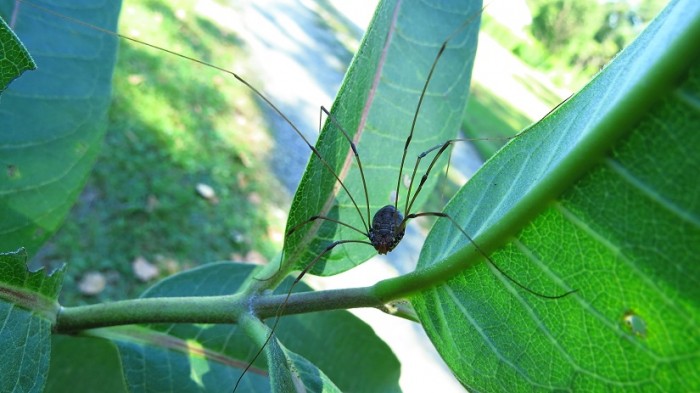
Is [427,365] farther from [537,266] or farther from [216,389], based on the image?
[537,266]

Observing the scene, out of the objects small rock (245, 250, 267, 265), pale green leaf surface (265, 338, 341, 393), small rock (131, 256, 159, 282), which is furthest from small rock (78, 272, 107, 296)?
pale green leaf surface (265, 338, 341, 393)

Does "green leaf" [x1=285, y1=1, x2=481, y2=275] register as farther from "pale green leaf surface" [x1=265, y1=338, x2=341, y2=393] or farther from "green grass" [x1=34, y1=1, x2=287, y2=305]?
"green grass" [x1=34, y1=1, x2=287, y2=305]

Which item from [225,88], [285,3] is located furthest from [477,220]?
[285,3]

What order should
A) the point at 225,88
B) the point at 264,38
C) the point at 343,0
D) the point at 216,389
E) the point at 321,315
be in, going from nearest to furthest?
the point at 216,389, the point at 321,315, the point at 225,88, the point at 264,38, the point at 343,0

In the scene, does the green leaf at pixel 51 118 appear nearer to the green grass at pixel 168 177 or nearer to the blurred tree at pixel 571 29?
the green grass at pixel 168 177

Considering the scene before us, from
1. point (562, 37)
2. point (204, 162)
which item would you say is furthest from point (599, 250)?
point (562, 37)

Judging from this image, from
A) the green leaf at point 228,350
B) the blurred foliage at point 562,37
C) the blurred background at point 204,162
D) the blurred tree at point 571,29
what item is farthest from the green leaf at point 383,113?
the blurred tree at point 571,29
